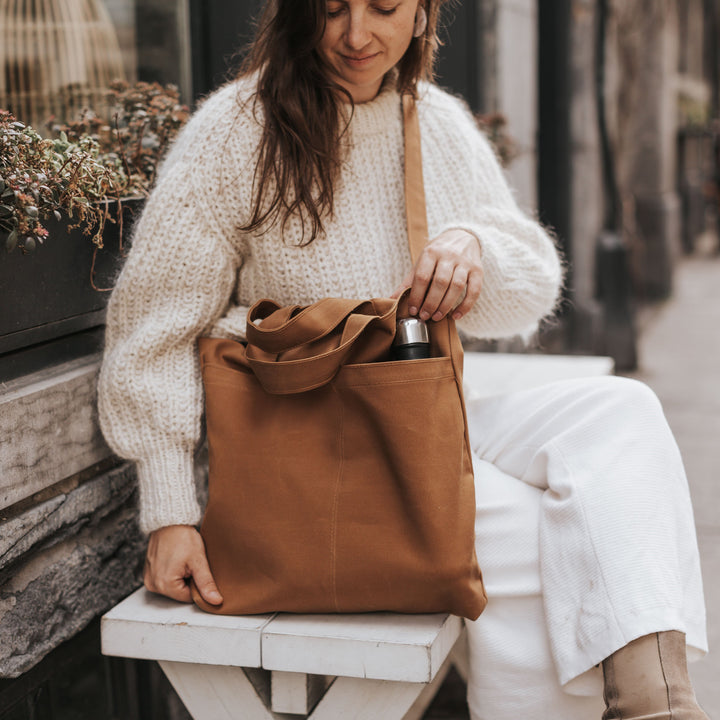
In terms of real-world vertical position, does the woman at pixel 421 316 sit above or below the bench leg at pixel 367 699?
above

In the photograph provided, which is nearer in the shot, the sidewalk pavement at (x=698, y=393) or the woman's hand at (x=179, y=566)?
the woman's hand at (x=179, y=566)

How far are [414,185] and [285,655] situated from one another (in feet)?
3.33

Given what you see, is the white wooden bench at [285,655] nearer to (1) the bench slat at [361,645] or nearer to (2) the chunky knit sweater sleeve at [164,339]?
(1) the bench slat at [361,645]

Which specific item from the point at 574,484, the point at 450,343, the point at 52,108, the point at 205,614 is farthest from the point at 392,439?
the point at 52,108

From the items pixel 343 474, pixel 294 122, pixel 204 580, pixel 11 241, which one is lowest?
pixel 204 580

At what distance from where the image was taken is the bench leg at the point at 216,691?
1860 millimetres

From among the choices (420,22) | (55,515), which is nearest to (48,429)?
(55,515)

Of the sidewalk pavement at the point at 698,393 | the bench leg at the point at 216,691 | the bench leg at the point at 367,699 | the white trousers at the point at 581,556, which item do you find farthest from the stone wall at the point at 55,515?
the sidewalk pavement at the point at 698,393

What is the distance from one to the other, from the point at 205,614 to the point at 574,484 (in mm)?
722

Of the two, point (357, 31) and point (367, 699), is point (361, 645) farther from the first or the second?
point (357, 31)

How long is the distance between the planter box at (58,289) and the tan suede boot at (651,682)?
121 cm

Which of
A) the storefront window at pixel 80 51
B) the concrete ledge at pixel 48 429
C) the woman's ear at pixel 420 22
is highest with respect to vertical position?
the storefront window at pixel 80 51

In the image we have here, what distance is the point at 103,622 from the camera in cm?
182

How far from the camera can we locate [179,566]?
1859mm
